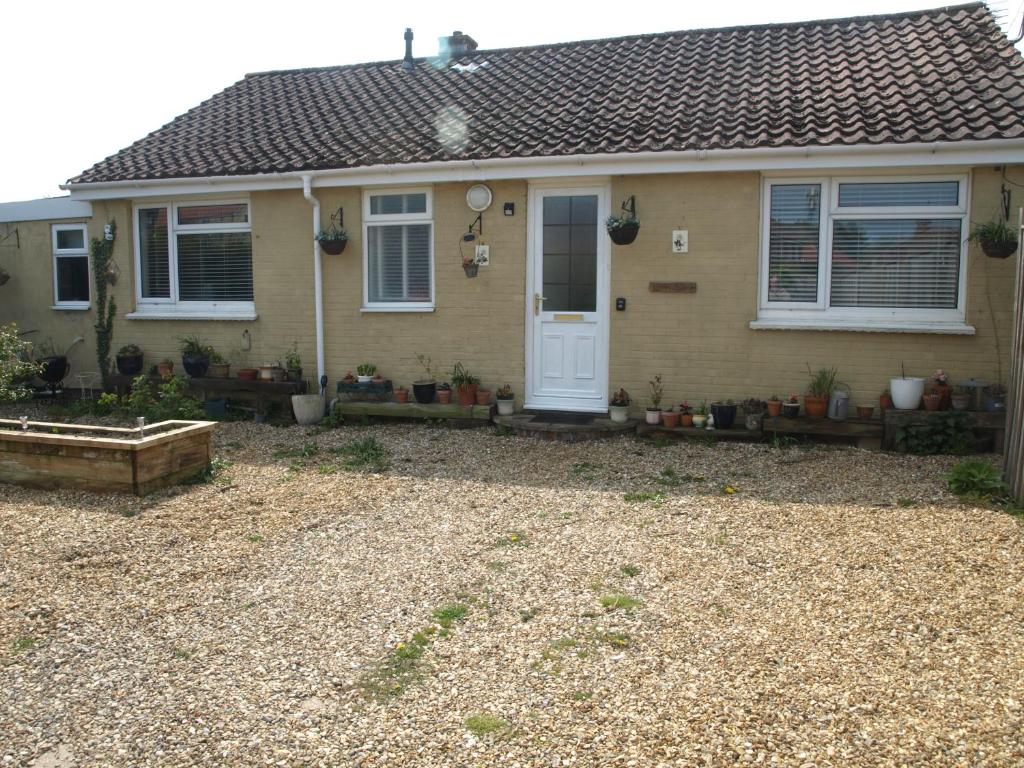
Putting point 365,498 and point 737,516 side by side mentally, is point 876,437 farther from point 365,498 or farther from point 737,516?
point 365,498

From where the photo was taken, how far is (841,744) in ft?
9.52

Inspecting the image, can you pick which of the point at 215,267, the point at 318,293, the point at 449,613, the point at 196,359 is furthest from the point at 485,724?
the point at 215,267

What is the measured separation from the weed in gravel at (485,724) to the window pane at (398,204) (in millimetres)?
7455

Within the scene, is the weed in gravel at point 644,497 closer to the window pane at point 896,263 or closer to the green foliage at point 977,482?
the green foliage at point 977,482

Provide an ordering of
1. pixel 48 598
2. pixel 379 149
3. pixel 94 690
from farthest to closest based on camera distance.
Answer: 1. pixel 379 149
2. pixel 48 598
3. pixel 94 690

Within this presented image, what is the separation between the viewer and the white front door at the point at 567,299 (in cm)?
912

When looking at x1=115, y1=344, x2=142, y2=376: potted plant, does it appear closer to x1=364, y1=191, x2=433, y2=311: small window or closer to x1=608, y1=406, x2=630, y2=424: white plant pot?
x1=364, y1=191, x2=433, y2=311: small window

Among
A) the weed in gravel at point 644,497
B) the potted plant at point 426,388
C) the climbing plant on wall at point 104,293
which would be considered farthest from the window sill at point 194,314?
the weed in gravel at point 644,497

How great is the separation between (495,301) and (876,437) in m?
4.29

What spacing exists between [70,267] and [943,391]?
→ 38.6ft

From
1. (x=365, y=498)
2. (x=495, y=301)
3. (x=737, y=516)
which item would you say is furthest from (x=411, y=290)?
(x=737, y=516)

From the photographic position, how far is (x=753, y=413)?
824cm

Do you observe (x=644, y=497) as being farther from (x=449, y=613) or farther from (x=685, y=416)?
(x=449, y=613)

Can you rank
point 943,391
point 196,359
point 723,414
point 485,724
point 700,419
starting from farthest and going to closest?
point 196,359 < point 700,419 < point 723,414 < point 943,391 < point 485,724
